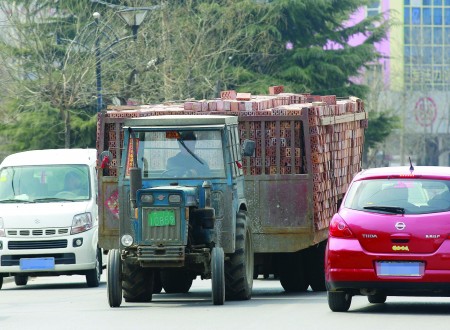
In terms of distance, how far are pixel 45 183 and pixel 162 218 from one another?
695 centimetres

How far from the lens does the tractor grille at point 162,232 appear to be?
52.5 feet

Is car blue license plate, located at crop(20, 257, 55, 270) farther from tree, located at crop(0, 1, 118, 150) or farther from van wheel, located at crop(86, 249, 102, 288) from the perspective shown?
tree, located at crop(0, 1, 118, 150)

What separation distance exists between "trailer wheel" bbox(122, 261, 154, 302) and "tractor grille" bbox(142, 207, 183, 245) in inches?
22.8

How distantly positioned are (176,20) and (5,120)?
657 centimetres

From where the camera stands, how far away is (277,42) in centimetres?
5488

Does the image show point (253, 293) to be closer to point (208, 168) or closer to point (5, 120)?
point (208, 168)

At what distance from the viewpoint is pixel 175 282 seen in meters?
19.4

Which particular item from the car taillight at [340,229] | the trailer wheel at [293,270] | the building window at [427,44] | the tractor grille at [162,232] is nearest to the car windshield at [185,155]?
the tractor grille at [162,232]

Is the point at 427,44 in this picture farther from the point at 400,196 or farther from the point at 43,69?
the point at 400,196

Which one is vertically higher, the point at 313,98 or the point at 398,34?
the point at 398,34

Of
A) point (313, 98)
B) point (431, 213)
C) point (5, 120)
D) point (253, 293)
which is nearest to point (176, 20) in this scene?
point (5, 120)

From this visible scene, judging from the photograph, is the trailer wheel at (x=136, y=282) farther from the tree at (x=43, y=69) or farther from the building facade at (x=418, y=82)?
the building facade at (x=418, y=82)

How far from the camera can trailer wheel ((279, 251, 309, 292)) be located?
19.5m

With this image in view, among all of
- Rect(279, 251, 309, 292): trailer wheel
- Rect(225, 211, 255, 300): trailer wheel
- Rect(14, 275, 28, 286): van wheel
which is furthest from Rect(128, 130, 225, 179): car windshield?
Rect(14, 275, 28, 286): van wheel
